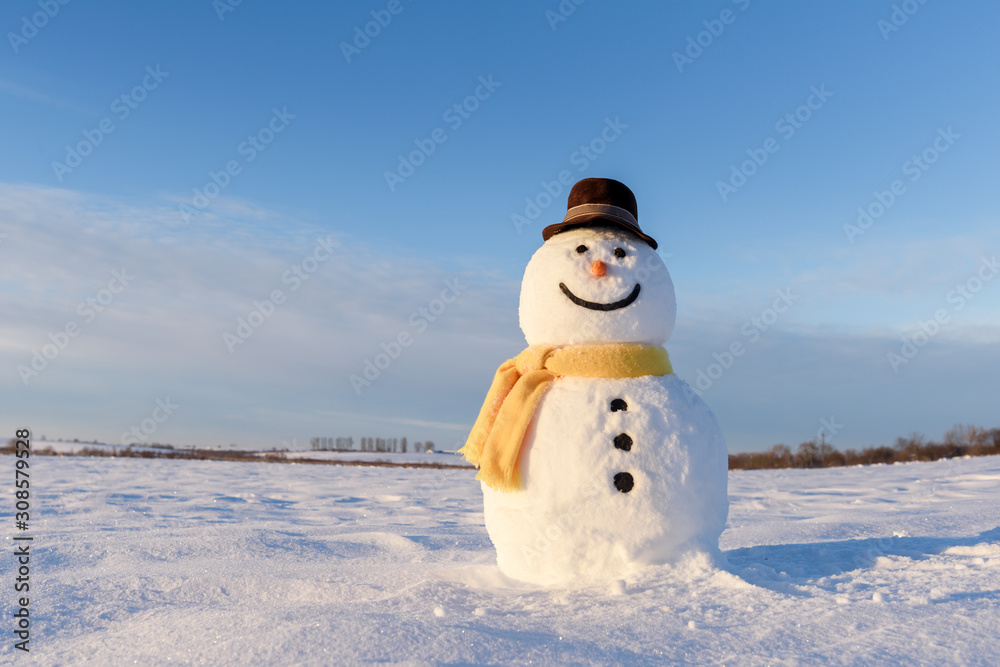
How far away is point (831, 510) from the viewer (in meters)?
7.23

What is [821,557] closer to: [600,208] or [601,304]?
[601,304]

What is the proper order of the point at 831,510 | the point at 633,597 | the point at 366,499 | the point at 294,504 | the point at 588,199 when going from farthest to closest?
the point at 366,499
the point at 294,504
the point at 831,510
the point at 588,199
the point at 633,597

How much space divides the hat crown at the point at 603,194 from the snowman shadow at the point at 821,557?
209cm

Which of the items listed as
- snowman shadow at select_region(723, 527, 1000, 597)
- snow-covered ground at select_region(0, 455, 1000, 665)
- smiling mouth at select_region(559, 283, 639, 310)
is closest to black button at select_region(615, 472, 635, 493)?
snow-covered ground at select_region(0, 455, 1000, 665)

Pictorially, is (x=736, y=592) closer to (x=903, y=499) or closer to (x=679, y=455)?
(x=679, y=455)

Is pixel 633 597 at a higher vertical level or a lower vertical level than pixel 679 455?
lower

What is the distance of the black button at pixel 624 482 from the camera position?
3.32m

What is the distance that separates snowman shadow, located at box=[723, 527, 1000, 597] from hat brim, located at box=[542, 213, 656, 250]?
1.86m

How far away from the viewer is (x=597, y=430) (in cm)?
335

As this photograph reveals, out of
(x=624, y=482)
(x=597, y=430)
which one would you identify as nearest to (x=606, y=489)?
(x=624, y=482)

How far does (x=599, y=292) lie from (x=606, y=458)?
2.92 ft

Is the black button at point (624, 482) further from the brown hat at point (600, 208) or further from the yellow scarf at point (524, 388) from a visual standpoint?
the brown hat at point (600, 208)

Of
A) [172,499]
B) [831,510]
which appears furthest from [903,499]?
[172,499]

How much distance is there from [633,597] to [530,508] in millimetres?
669
